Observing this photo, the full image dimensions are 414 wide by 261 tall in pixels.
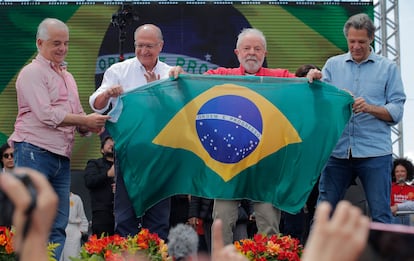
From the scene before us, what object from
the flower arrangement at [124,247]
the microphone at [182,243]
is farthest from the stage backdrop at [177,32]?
the microphone at [182,243]

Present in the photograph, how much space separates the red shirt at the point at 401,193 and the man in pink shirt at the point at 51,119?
14.4ft

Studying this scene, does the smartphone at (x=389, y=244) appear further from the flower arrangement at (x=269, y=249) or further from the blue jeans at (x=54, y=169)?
the blue jeans at (x=54, y=169)

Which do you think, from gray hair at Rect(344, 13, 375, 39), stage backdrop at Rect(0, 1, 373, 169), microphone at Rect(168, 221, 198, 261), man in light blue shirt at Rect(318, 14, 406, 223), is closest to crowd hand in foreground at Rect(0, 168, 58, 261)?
microphone at Rect(168, 221, 198, 261)

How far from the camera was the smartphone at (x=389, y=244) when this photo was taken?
1.58m

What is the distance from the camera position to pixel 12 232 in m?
5.45

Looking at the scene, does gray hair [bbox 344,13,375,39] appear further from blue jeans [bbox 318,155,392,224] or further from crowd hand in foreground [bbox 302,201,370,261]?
crowd hand in foreground [bbox 302,201,370,261]

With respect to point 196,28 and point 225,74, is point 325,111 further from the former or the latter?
point 196,28

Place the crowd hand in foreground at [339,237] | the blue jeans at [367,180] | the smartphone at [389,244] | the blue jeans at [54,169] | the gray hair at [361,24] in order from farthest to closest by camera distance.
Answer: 1. the gray hair at [361,24]
2. the blue jeans at [367,180]
3. the blue jeans at [54,169]
4. the smartphone at [389,244]
5. the crowd hand in foreground at [339,237]

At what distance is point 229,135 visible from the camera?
6199 millimetres

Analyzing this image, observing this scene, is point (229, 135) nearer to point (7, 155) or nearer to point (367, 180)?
point (367, 180)

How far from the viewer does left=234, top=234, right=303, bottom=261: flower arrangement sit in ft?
18.1

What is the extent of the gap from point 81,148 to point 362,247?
12.1 meters

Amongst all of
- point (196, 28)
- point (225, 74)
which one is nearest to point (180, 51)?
point (196, 28)

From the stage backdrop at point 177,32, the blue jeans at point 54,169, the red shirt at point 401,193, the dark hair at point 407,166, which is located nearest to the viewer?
the blue jeans at point 54,169
